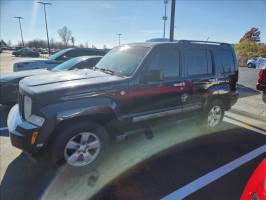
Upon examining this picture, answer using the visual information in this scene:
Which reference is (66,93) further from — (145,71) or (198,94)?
(198,94)

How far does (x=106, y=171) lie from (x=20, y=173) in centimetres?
129

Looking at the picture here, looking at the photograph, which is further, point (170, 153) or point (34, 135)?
point (170, 153)

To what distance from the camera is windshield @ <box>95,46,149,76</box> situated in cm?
→ 392

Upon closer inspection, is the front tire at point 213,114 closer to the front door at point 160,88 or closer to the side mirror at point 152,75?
the front door at point 160,88

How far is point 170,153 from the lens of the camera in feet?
14.0

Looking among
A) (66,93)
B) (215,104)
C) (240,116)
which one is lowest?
(240,116)

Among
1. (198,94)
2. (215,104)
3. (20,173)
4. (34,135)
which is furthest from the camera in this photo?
(215,104)


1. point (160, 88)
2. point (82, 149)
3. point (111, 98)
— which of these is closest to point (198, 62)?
point (160, 88)

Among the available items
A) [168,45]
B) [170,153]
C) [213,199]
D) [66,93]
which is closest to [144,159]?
[170,153]

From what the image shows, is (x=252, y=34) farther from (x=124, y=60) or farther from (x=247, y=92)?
(x=124, y=60)

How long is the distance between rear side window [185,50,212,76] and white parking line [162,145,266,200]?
183 centimetres

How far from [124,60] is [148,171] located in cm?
196

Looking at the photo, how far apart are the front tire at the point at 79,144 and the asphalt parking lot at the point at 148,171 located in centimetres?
16

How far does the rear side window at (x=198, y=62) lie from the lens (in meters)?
4.58
